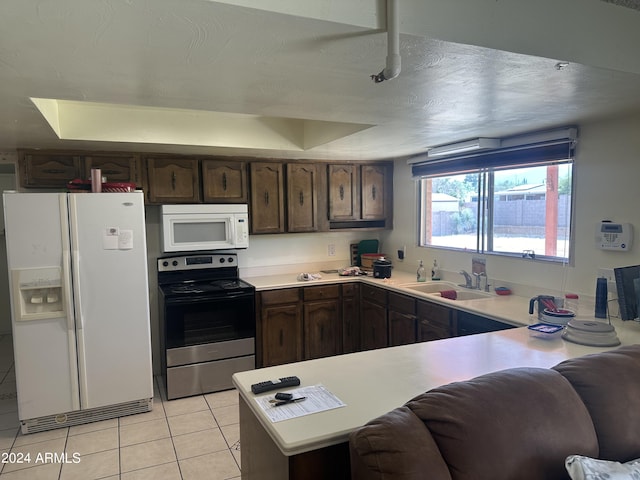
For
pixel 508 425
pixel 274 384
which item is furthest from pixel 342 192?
pixel 508 425

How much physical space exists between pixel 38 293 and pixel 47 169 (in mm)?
1045

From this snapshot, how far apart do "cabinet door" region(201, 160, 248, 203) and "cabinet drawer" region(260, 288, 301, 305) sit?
893 mm

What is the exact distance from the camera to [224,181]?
388 cm

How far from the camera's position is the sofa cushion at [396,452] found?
1054 millimetres

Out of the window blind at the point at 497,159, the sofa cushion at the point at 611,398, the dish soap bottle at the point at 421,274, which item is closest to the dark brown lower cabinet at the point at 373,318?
the dish soap bottle at the point at 421,274

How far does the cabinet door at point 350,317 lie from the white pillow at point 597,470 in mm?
3003

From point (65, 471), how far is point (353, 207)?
3207 millimetres

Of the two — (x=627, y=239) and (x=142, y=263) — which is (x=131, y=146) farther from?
(x=627, y=239)

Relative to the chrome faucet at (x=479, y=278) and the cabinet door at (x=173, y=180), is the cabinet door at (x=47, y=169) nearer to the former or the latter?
the cabinet door at (x=173, y=180)

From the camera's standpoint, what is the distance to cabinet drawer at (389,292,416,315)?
344 centimetres

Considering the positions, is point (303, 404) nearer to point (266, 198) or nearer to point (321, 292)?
point (321, 292)

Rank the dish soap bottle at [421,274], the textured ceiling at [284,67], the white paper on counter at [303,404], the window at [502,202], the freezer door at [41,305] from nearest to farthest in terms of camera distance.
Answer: the textured ceiling at [284,67], the white paper on counter at [303,404], the freezer door at [41,305], the window at [502,202], the dish soap bottle at [421,274]

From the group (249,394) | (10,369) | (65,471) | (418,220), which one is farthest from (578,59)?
(10,369)

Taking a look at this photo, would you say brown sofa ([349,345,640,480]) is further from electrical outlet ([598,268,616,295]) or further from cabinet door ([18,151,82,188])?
cabinet door ([18,151,82,188])
